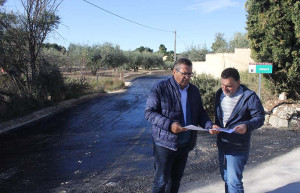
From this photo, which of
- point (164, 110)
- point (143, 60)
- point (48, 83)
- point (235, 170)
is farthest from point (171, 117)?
point (143, 60)

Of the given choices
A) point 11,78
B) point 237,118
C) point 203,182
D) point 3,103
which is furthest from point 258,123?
point 11,78

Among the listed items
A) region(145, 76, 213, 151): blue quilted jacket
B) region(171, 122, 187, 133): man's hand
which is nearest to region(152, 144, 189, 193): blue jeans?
region(145, 76, 213, 151): blue quilted jacket

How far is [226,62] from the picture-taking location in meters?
17.6

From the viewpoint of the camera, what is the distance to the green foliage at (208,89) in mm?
9167

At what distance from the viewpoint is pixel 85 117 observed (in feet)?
35.7

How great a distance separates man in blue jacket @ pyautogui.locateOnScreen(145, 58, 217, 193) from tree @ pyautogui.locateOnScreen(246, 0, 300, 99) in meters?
6.67

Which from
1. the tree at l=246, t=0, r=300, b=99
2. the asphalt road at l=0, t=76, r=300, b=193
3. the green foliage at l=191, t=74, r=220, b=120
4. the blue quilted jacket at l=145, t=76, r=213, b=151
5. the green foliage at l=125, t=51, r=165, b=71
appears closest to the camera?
the blue quilted jacket at l=145, t=76, r=213, b=151

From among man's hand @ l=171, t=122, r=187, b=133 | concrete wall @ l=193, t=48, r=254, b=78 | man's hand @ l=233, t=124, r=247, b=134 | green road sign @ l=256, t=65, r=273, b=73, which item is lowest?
man's hand @ l=233, t=124, r=247, b=134

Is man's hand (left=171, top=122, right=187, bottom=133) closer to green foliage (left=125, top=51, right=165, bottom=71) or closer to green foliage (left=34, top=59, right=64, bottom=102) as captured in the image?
green foliage (left=34, top=59, right=64, bottom=102)

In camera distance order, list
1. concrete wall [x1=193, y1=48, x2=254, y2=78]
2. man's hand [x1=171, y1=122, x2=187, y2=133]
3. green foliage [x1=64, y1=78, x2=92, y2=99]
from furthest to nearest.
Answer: concrete wall [x1=193, y1=48, x2=254, y2=78]
green foliage [x1=64, y1=78, x2=92, y2=99]
man's hand [x1=171, y1=122, x2=187, y2=133]

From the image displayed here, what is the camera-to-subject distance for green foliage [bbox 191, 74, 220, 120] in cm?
917

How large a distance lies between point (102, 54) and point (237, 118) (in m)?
35.5

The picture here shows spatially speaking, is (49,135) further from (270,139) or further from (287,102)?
(287,102)

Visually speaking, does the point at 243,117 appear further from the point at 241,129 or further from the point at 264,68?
the point at 264,68
